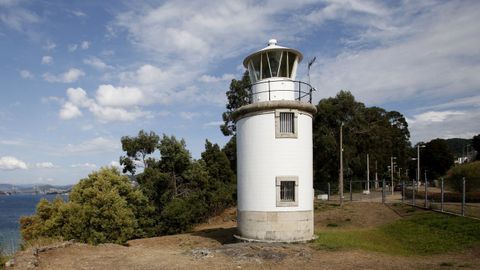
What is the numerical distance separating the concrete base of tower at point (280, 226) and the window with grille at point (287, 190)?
2.14 ft

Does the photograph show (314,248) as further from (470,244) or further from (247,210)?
(470,244)

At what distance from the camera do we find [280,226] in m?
15.7

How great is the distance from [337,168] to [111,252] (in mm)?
34812

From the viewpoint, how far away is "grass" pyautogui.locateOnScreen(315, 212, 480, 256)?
49.3ft

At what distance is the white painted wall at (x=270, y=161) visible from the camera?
15992 mm

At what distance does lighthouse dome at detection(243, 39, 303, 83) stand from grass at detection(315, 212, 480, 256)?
7.62 m

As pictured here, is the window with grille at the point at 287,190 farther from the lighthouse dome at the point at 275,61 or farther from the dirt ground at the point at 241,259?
the lighthouse dome at the point at 275,61

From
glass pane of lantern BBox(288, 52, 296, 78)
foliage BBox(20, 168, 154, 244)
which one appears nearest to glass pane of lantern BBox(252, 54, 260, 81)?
glass pane of lantern BBox(288, 52, 296, 78)

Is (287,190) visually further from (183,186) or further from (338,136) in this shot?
(338,136)

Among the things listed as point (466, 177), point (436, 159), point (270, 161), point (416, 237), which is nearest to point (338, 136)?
point (466, 177)

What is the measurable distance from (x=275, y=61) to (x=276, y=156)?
14.0ft

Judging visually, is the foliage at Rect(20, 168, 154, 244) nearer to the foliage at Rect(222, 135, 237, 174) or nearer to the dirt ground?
the dirt ground

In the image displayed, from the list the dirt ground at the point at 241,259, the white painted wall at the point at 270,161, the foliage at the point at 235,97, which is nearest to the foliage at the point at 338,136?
the foliage at the point at 235,97

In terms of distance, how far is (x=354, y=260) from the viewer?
42.1ft
